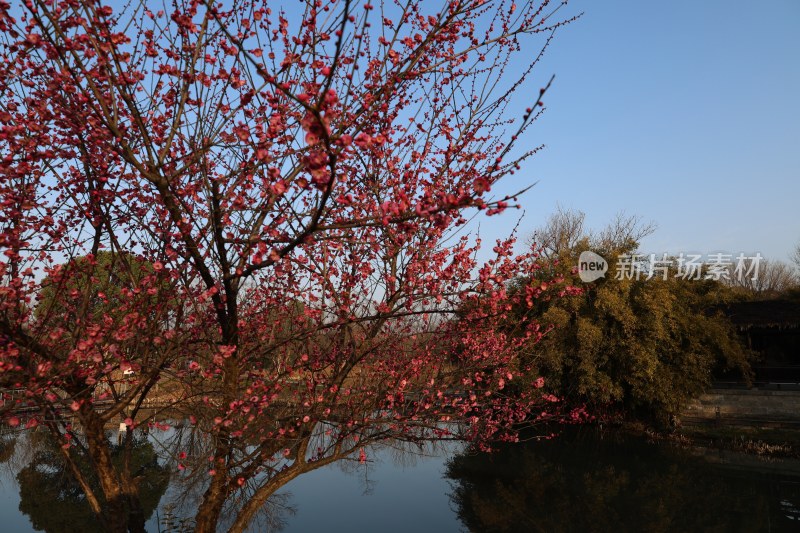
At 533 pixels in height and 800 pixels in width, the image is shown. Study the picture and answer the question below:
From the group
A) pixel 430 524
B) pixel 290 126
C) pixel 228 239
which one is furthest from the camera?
pixel 430 524

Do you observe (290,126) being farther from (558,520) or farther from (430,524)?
(558,520)

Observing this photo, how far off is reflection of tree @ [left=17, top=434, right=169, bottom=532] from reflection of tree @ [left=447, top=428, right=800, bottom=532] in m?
6.26

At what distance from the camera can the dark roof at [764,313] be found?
716 inches

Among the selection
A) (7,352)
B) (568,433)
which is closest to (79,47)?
(7,352)

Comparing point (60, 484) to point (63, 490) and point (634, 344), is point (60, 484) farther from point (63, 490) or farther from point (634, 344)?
point (634, 344)

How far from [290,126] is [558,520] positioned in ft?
30.0

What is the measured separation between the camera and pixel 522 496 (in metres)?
11.4

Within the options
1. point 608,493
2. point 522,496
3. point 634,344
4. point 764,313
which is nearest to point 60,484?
point 522,496

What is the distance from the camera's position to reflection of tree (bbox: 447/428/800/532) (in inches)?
386

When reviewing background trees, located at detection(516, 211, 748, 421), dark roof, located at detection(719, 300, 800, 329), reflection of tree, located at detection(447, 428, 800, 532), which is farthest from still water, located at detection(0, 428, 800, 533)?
dark roof, located at detection(719, 300, 800, 329)

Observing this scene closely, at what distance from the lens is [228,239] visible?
3.41 meters

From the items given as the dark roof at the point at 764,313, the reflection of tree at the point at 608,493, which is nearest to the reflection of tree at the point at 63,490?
the reflection of tree at the point at 608,493

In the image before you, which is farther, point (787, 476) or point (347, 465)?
point (347, 465)

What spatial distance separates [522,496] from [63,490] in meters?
9.28
